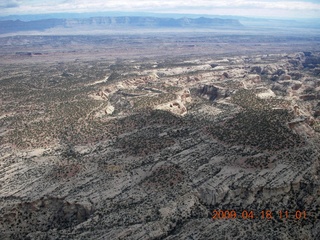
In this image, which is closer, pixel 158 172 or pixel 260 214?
pixel 260 214

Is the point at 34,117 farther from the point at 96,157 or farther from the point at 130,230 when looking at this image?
the point at 130,230

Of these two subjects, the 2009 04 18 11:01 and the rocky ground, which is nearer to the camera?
the 2009 04 18 11:01

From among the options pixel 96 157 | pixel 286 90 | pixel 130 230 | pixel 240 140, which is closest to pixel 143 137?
pixel 96 157

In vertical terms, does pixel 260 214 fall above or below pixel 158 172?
above

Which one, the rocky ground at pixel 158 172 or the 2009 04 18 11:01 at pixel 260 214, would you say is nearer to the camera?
the 2009 04 18 11:01 at pixel 260 214
